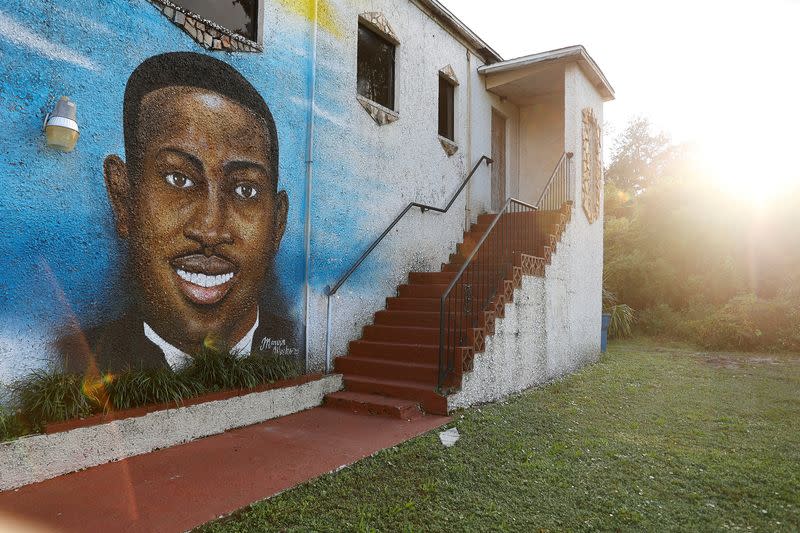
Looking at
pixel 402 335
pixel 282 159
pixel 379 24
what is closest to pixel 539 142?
pixel 379 24

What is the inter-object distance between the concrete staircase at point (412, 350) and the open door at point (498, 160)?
2689 millimetres

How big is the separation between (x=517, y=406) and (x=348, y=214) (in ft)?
9.73

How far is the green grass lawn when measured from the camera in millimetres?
2924

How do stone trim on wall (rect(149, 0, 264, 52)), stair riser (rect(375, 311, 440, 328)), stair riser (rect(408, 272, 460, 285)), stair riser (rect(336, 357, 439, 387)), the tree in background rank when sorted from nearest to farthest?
stone trim on wall (rect(149, 0, 264, 52)) < stair riser (rect(336, 357, 439, 387)) < stair riser (rect(375, 311, 440, 328)) < stair riser (rect(408, 272, 460, 285)) < the tree in background

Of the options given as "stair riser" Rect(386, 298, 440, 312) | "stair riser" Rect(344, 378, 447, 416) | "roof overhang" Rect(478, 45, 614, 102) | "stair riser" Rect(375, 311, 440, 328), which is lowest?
"stair riser" Rect(344, 378, 447, 416)

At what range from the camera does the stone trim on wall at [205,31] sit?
460 centimetres

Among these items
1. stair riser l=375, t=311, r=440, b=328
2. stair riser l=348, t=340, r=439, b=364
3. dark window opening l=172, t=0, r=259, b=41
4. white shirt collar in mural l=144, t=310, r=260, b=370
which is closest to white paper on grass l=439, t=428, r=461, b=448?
stair riser l=348, t=340, r=439, b=364

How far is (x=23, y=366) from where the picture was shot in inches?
143

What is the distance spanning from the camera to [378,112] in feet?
22.6

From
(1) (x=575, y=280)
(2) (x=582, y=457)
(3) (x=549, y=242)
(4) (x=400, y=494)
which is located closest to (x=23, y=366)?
(4) (x=400, y=494)

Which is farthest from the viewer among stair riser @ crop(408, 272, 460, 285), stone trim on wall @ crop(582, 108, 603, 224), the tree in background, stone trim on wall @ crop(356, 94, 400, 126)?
the tree in background

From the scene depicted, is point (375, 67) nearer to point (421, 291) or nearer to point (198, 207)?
point (421, 291)

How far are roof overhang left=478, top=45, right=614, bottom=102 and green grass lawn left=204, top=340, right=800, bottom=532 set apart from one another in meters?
5.56

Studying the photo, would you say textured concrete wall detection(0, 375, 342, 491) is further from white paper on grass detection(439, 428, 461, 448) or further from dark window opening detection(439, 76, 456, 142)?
dark window opening detection(439, 76, 456, 142)
